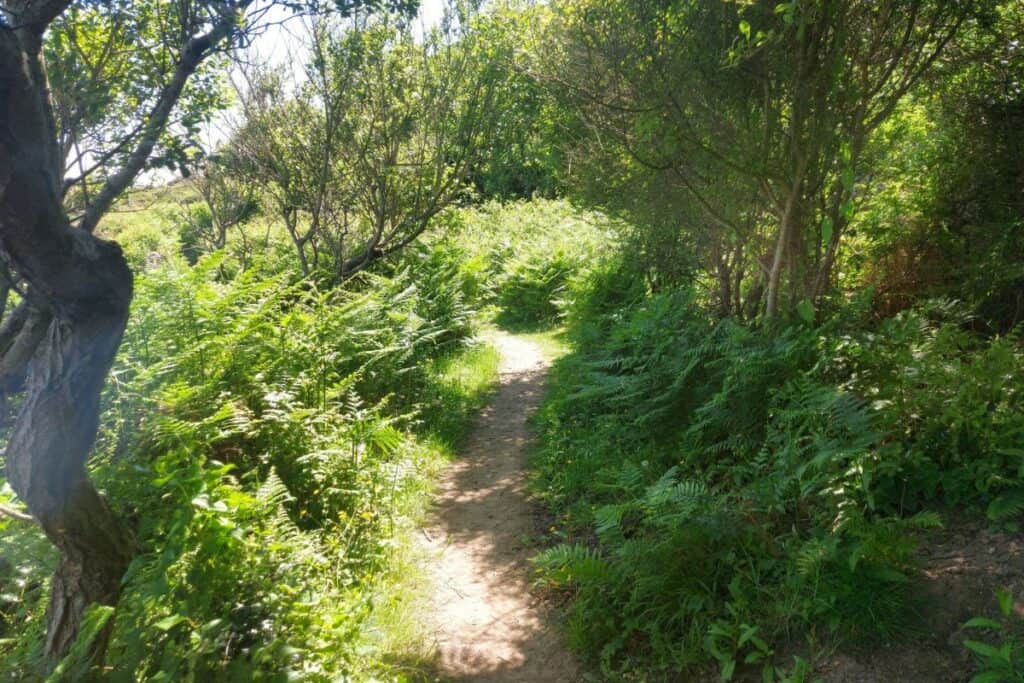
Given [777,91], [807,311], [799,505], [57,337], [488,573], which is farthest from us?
[777,91]

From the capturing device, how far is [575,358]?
954 centimetres

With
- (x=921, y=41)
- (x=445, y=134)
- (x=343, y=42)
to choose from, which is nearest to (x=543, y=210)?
(x=445, y=134)

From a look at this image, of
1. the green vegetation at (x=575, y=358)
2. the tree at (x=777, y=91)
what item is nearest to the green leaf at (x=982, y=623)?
the green vegetation at (x=575, y=358)

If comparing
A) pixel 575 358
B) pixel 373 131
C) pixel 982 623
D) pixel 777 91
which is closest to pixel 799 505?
pixel 982 623

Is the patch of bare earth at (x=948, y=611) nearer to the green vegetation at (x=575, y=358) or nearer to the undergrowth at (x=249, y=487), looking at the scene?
the green vegetation at (x=575, y=358)

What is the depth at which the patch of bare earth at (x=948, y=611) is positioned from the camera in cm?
299

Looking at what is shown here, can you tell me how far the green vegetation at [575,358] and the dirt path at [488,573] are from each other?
19 centimetres

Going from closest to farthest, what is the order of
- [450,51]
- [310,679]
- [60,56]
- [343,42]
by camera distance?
1. [310,679]
2. [60,56]
3. [343,42]
4. [450,51]

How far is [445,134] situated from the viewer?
10359 mm

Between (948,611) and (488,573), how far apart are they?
9.54 ft

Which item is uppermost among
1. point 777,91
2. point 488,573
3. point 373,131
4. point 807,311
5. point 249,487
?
point 373,131

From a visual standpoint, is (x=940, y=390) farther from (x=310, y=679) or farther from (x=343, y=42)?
(x=343, y=42)

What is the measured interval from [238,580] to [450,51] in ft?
28.4

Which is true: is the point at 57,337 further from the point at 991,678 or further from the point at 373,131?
the point at 373,131
